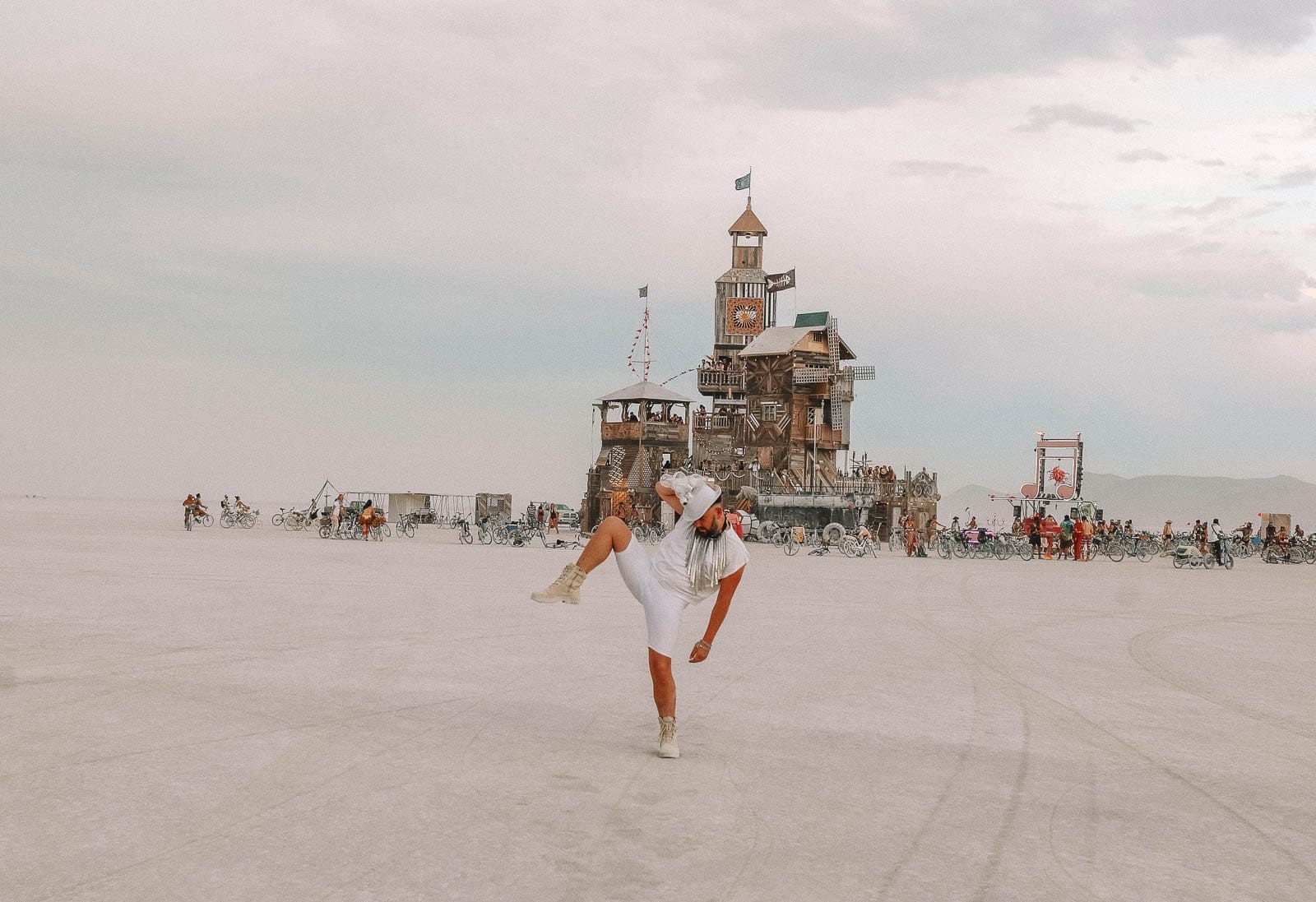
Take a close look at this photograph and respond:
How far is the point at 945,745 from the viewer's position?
7512 millimetres

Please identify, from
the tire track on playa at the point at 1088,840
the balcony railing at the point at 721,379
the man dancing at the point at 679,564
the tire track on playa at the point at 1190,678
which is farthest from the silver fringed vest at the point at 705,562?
the balcony railing at the point at 721,379

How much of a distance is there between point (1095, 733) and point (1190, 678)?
Result: 3594mm

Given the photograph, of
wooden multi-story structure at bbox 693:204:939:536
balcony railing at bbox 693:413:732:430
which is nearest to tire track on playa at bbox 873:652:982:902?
wooden multi-story structure at bbox 693:204:939:536

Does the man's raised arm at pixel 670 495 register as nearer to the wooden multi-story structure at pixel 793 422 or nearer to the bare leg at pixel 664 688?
the bare leg at pixel 664 688

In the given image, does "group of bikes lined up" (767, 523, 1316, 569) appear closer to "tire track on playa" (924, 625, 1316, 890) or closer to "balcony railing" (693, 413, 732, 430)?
"balcony railing" (693, 413, 732, 430)

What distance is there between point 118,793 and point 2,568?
57.9 ft

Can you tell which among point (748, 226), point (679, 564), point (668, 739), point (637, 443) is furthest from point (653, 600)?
point (748, 226)

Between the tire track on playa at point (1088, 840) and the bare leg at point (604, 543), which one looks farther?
the bare leg at point (604, 543)

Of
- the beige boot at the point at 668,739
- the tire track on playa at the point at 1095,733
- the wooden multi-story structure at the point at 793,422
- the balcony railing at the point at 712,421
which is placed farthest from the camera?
the balcony railing at the point at 712,421

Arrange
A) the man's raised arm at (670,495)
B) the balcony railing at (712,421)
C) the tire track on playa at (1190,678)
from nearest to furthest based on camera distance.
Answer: the man's raised arm at (670,495) → the tire track on playa at (1190,678) → the balcony railing at (712,421)

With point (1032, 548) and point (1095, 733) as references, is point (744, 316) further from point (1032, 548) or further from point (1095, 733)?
point (1095, 733)

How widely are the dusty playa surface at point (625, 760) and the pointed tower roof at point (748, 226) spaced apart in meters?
65.2

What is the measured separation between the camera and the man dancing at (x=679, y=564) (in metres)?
7.28

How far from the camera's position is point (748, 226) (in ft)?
257
